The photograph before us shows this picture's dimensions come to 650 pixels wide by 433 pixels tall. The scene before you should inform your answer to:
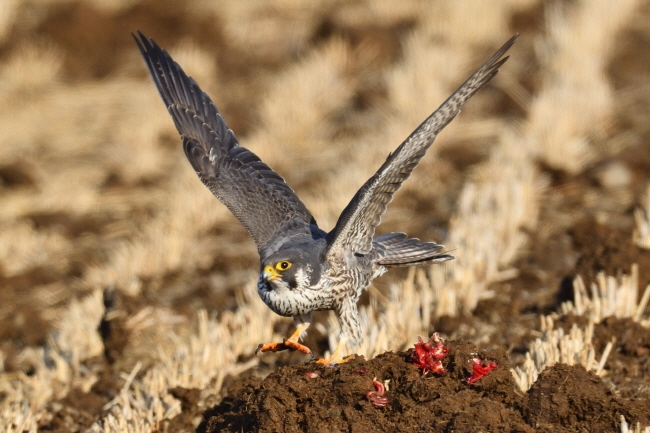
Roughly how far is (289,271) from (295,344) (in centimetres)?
55

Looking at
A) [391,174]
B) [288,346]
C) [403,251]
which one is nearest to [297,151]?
[403,251]

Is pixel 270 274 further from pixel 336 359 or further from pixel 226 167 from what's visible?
pixel 226 167

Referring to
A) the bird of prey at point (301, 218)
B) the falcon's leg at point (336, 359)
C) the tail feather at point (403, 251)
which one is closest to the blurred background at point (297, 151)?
the tail feather at point (403, 251)

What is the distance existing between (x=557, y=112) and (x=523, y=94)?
1914mm

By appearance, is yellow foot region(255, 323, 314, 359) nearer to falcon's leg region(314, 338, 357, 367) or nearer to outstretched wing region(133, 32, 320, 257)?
falcon's leg region(314, 338, 357, 367)

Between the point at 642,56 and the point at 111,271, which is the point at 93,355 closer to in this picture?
the point at 111,271

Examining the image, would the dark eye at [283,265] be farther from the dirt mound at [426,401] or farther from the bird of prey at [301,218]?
the dirt mound at [426,401]

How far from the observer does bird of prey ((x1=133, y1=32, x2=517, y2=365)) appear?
556 centimetres

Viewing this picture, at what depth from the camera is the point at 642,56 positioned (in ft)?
50.5

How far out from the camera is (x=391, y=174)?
18.8 ft

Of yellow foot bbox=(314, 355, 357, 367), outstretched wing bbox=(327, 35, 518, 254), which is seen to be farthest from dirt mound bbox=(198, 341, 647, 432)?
outstretched wing bbox=(327, 35, 518, 254)

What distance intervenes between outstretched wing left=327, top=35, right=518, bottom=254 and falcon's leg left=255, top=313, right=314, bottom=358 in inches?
19.0

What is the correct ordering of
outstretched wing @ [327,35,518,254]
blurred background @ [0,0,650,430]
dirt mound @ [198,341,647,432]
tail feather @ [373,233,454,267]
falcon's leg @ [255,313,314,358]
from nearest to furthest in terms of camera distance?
dirt mound @ [198,341,647,432] < outstretched wing @ [327,35,518,254] < falcon's leg @ [255,313,314,358] < tail feather @ [373,233,454,267] < blurred background @ [0,0,650,430]

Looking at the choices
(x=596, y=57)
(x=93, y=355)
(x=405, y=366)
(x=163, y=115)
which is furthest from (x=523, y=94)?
(x=405, y=366)
